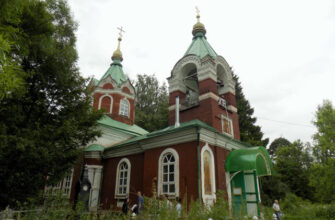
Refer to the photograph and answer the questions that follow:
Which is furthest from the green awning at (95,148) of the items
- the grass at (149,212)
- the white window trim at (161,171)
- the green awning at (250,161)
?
the green awning at (250,161)

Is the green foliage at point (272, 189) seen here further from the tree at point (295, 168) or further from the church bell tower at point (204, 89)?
the church bell tower at point (204, 89)

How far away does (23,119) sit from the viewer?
7430 mm

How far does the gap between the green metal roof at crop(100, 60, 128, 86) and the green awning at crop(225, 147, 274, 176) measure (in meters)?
12.9

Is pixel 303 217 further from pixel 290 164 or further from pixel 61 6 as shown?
pixel 290 164

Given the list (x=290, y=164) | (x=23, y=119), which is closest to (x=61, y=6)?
(x=23, y=119)

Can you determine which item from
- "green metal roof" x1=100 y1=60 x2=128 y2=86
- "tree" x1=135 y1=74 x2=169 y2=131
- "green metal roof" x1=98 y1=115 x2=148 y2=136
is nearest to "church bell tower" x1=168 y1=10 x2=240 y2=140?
"green metal roof" x1=98 y1=115 x2=148 y2=136

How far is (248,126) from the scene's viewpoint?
77.5ft

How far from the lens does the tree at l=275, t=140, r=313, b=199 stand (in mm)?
25109

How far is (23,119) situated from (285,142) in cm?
4531

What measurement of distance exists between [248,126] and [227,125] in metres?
12.2

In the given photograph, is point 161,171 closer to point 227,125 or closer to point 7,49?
point 227,125

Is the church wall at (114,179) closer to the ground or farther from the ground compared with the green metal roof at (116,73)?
closer to the ground

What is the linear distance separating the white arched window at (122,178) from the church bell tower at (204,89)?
12.3 feet

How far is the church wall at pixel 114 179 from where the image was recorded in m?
11.3
